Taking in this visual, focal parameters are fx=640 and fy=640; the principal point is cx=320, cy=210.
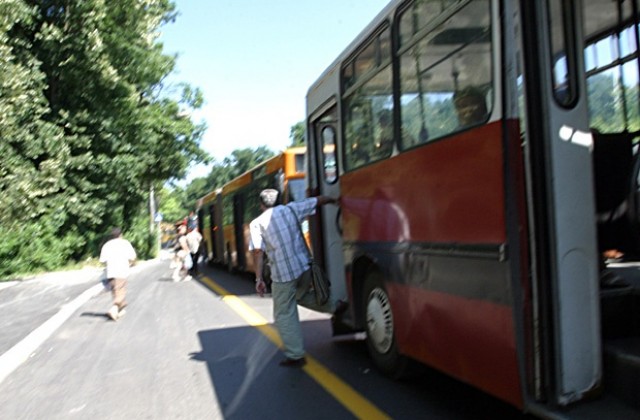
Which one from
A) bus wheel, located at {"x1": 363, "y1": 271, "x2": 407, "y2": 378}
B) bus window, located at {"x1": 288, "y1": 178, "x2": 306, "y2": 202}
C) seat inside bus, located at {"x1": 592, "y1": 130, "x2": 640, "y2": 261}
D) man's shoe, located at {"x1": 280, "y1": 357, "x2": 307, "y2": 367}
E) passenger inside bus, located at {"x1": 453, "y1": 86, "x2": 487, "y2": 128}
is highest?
bus window, located at {"x1": 288, "y1": 178, "x2": 306, "y2": 202}

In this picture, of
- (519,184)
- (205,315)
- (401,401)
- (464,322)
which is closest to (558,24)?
(519,184)

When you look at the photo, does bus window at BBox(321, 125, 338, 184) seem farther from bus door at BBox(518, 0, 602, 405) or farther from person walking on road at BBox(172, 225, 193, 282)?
person walking on road at BBox(172, 225, 193, 282)

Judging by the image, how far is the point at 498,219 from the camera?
134 inches

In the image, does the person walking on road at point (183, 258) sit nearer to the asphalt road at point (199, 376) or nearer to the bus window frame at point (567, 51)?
the asphalt road at point (199, 376)

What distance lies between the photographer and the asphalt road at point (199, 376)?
502 cm

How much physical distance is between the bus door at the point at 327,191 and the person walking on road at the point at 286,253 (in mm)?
525

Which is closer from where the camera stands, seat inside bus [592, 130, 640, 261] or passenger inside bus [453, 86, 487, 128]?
passenger inside bus [453, 86, 487, 128]

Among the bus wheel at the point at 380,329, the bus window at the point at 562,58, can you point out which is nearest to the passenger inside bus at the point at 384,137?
the bus wheel at the point at 380,329

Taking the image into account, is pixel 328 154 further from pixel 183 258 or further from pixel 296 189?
pixel 183 258

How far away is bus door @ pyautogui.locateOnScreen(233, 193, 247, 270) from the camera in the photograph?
55.6 feet

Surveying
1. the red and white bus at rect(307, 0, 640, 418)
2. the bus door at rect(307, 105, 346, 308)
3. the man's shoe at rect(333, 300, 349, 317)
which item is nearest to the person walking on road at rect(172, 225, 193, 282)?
the bus door at rect(307, 105, 346, 308)

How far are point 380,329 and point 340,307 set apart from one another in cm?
108

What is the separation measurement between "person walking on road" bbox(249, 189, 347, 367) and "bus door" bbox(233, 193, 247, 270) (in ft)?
33.8

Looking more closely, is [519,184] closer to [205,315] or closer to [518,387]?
[518,387]
